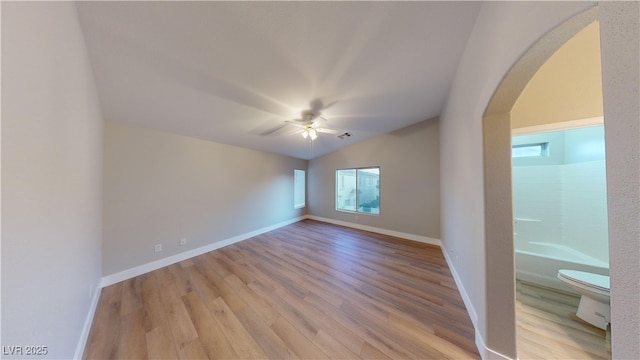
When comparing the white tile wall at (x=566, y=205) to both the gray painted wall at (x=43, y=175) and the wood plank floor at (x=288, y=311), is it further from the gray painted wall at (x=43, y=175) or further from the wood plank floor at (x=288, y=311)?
the gray painted wall at (x=43, y=175)

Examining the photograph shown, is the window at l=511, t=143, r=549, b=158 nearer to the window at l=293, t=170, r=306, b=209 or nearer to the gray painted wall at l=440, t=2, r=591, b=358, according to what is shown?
the gray painted wall at l=440, t=2, r=591, b=358

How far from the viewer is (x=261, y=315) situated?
1775 mm

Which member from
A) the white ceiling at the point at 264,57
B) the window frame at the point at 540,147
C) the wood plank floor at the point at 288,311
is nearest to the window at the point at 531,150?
the window frame at the point at 540,147

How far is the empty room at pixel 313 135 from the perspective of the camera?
2.44 feet

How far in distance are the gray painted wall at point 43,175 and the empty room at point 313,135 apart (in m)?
0.01

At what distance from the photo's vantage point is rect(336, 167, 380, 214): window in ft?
14.9

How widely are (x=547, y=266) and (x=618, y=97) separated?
3003mm

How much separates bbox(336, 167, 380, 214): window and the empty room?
4.52 feet

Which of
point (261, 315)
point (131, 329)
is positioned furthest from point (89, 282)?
point (261, 315)

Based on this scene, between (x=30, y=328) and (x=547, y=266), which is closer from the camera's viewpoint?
(x=30, y=328)

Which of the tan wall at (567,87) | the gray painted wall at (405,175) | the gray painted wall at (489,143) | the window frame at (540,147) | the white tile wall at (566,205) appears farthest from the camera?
the gray painted wall at (405,175)

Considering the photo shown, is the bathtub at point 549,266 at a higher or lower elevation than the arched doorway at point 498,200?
lower

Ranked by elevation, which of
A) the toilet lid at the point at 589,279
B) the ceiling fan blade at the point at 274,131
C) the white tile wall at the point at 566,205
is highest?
the ceiling fan blade at the point at 274,131

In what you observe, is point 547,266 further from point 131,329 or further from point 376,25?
point 131,329
